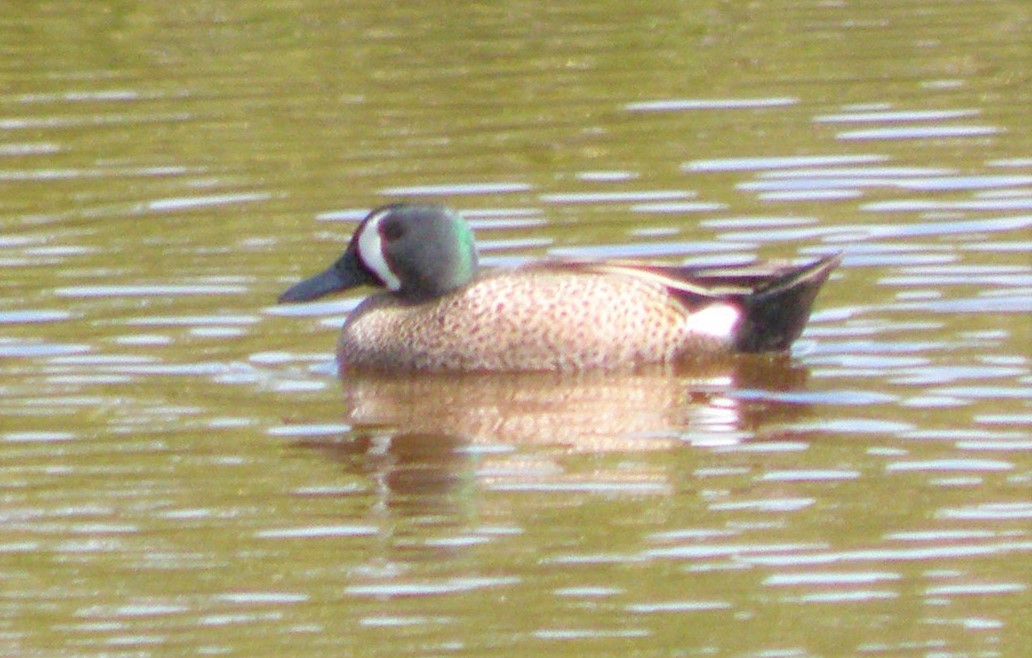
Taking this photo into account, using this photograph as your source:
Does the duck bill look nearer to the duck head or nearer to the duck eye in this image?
the duck head

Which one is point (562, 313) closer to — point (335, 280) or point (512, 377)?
point (512, 377)

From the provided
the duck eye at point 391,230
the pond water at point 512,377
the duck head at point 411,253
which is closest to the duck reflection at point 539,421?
the pond water at point 512,377

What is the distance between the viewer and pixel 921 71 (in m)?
15.8

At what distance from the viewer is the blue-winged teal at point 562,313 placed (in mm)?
→ 10773

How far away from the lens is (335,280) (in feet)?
37.0

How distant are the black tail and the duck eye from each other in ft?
4.31

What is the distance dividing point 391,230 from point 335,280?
30cm

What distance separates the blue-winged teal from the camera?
35.3 feet

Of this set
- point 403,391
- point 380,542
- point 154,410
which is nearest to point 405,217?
point 403,391

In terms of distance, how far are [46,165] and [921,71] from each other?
4620mm

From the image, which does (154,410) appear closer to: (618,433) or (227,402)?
(227,402)

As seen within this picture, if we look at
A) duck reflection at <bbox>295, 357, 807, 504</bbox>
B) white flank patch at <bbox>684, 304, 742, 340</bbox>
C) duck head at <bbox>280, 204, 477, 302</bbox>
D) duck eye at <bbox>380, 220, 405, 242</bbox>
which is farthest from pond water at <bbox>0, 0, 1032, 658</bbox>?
duck eye at <bbox>380, 220, 405, 242</bbox>

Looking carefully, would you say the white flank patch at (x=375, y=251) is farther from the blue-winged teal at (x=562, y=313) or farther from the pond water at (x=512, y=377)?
the pond water at (x=512, y=377)

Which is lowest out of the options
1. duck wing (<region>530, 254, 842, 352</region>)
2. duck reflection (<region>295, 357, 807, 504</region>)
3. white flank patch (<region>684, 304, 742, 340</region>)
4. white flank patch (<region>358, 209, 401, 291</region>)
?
duck reflection (<region>295, 357, 807, 504</region>)
